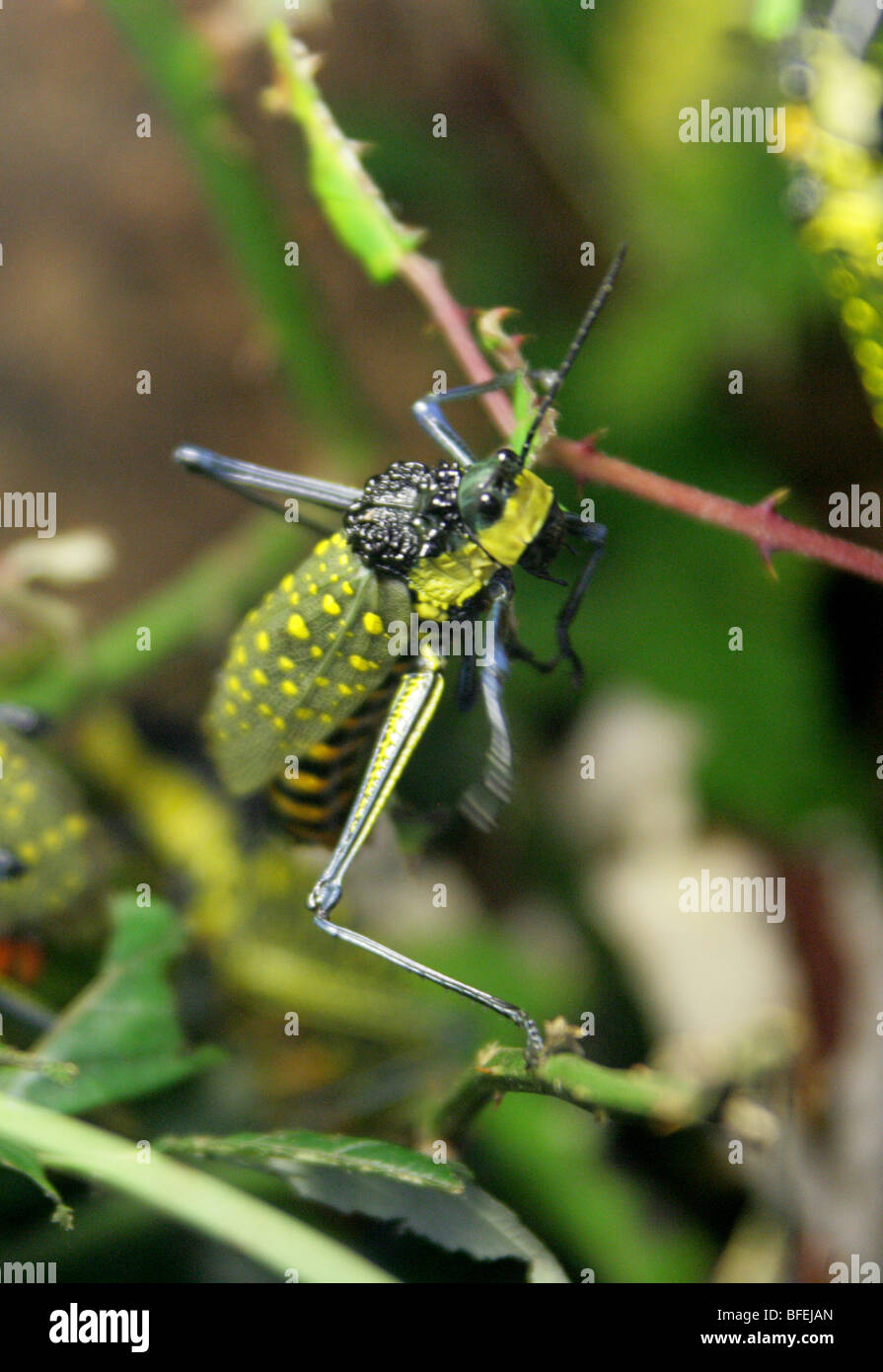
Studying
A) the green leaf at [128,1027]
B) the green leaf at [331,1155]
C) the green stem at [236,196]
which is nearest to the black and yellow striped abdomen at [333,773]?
the green leaf at [128,1027]

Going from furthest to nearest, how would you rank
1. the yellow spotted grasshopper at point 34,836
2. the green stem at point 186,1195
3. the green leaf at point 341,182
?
1. the yellow spotted grasshopper at point 34,836
2. the green leaf at point 341,182
3. the green stem at point 186,1195

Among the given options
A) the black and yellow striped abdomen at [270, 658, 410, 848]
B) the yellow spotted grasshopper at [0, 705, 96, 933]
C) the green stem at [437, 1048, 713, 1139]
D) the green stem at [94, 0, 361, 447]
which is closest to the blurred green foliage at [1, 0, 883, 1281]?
the green stem at [94, 0, 361, 447]

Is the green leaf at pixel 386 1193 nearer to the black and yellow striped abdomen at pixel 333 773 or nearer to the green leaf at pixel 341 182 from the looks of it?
the black and yellow striped abdomen at pixel 333 773

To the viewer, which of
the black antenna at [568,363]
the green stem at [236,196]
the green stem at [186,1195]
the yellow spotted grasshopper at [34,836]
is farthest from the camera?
the green stem at [236,196]

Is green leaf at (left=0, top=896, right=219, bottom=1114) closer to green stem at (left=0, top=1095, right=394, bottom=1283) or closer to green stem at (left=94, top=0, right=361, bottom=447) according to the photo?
green stem at (left=0, top=1095, right=394, bottom=1283)

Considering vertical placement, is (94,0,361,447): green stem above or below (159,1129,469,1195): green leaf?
above

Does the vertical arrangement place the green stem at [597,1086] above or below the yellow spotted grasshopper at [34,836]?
below
